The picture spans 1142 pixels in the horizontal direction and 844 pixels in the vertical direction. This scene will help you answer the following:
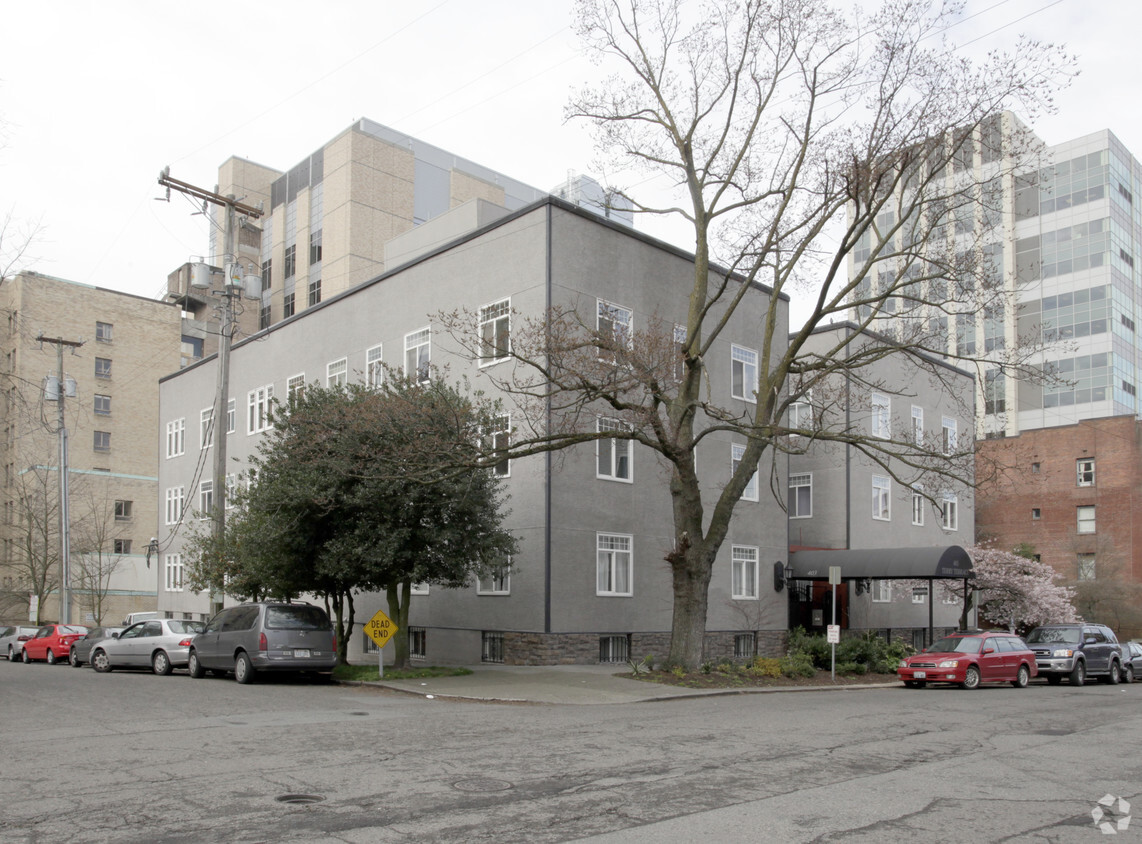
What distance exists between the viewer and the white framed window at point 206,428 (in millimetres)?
39619

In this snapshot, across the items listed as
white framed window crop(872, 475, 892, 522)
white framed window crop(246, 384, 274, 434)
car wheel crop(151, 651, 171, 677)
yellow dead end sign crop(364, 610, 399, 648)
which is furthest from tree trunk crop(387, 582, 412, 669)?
white framed window crop(872, 475, 892, 522)

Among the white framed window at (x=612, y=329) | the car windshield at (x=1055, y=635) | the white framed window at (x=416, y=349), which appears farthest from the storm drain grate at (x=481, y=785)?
the car windshield at (x=1055, y=635)

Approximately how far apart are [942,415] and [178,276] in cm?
6499

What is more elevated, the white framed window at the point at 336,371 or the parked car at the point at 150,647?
the white framed window at the point at 336,371

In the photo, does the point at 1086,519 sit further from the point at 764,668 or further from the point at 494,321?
the point at 494,321

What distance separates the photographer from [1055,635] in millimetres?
28047

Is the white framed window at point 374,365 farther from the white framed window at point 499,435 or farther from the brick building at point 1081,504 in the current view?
the brick building at point 1081,504

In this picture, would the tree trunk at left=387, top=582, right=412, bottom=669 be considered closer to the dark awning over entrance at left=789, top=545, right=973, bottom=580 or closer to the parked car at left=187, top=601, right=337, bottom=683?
the parked car at left=187, top=601, right=337, bottom=683

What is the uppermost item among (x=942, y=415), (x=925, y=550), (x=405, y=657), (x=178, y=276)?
(x=178, y=276)

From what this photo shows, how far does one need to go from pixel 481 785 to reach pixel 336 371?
2549 cm

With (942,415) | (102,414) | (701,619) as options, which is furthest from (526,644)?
(102,414)

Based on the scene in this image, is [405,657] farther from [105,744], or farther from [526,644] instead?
[105,744]

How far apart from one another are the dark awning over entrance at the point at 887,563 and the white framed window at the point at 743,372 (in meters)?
5.72

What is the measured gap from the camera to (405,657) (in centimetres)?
2273
